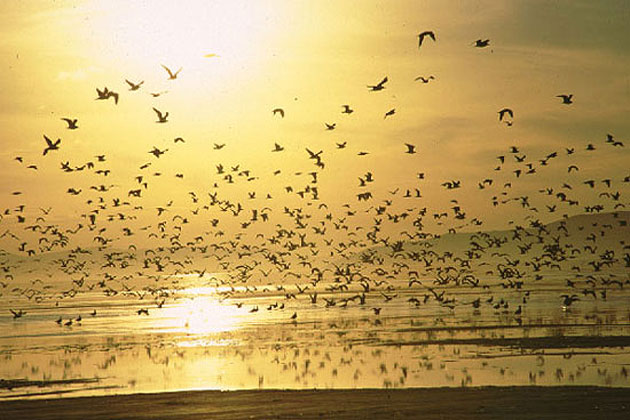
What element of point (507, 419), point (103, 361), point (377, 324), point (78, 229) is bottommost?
point (507, 419)

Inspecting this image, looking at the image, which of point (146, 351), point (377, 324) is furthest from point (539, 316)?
point (146, 351)

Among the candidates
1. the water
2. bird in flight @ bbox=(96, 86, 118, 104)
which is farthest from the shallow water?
bird in flight @ bbox=(96, 86, 118, 104)

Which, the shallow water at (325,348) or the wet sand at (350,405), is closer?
the wet sand at (350,405)

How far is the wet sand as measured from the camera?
94.8 feet

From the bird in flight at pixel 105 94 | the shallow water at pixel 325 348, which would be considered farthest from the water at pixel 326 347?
the bird in flight at pixel 105 94

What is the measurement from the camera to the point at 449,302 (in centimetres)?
8862

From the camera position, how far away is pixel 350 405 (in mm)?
30859

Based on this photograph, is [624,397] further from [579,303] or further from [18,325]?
[18,325]

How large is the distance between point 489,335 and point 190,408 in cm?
2659

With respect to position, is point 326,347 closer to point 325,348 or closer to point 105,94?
point 325,348

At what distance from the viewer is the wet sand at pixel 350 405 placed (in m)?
28.9

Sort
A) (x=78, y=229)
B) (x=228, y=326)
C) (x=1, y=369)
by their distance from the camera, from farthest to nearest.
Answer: (x=78, y=229)
(x=228, y=326)
(x=1, y=369)

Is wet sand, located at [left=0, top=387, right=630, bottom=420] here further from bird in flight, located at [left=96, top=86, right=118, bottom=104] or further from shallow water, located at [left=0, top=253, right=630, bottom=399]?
Result: bird in flight, located at [left=96, top=86, right=118, bottom=104]

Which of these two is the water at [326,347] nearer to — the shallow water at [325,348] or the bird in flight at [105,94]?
the shallow water at [325,348]
